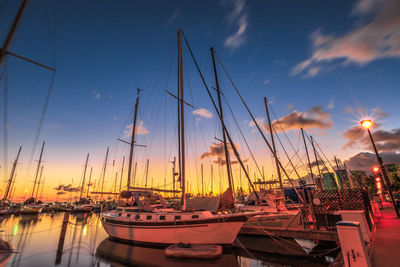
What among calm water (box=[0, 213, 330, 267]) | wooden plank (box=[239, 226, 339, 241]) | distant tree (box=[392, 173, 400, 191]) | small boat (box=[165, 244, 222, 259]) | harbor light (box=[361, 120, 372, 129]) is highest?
harbor light (box=[361, 120, 372, 129])

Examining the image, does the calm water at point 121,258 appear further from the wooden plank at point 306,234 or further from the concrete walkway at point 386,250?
the concrete walkway at point 386,250

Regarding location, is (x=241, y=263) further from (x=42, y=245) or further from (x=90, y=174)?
(x=90, y=174)

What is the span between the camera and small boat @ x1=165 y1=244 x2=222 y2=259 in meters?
12.6

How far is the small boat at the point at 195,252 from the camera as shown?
41.4 feet

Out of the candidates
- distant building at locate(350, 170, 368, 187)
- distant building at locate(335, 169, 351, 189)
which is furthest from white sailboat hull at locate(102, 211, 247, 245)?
distant building at locate(335, 169, 351, 189)

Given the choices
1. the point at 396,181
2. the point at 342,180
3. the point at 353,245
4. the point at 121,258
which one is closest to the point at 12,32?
the point at 353,245

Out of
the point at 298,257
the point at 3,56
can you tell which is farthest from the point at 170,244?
the point at 3,56

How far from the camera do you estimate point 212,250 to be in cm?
1288

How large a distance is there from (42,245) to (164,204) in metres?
12.7

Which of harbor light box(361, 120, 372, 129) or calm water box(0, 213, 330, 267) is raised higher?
harbor light box(361, 120, 372, 129)

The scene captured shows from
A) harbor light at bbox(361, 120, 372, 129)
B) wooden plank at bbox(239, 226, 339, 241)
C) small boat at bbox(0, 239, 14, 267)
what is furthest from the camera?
wooden plank at bbox(239, 226, 339, 241)

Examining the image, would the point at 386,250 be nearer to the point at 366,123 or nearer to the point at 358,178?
the point at 366,123

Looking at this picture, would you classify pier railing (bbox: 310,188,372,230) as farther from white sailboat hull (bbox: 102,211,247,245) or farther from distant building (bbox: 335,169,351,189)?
distant building (bbox: 335,169,351,189)

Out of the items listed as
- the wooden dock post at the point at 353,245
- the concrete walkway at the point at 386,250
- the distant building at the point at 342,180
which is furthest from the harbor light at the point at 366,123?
the distant building at the point at 342,180
